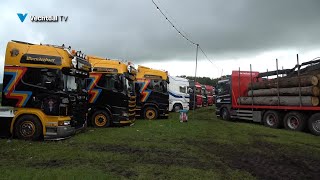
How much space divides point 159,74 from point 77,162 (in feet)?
45.6

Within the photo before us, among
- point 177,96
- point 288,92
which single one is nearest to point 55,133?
point 288,92

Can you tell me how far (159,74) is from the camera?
68.2 ft

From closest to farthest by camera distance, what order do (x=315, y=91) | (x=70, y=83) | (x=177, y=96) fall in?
(x=70, y=83) → (x=315, y=91) → (x=177, y=96)

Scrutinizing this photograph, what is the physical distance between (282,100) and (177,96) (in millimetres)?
12317

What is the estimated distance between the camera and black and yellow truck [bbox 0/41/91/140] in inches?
411

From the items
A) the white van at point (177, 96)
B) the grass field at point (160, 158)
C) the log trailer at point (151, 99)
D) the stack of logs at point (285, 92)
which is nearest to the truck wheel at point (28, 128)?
the grass field at point (160, 158)

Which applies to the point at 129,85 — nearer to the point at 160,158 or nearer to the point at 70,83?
the point at 70,83

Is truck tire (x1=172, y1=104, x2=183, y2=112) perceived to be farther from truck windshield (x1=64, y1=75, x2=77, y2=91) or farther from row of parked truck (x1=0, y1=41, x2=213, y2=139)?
truck windshield (x1=64, y1=75, x2=77, y2=91)

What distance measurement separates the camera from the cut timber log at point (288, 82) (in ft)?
46.3

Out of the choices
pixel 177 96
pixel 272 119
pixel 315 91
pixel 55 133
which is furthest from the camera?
pixel 177 96

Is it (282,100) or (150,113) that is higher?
(282,100)

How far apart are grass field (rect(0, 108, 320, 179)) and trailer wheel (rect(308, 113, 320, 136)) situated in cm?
213

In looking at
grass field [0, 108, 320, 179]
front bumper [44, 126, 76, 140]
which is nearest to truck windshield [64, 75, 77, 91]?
front bumper [44, 126, 76, 140]

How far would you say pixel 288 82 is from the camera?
15539mm
